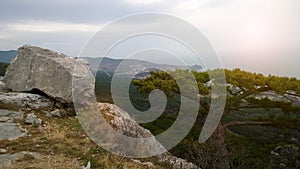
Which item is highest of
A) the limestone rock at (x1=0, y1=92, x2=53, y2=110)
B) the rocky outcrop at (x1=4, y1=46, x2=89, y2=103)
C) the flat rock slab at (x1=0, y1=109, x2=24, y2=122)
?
the rocky outcrop at (x1=4, y1=46, x2=89, y2=103)

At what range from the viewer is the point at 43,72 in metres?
14.0

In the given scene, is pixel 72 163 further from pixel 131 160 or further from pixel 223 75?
pixel 223 75

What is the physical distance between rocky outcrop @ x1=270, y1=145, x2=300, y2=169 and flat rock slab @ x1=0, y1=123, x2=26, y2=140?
16.0 m

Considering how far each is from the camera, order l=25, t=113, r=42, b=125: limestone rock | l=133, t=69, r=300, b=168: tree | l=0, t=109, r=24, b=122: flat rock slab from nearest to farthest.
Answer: l=25, t=113, r=42, b=125: limestone rock, l=0, t=109, r=24, b=122: flat rock slab, l=133, t=69, r=300, b=168: tree

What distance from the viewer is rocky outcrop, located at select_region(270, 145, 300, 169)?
815 inches

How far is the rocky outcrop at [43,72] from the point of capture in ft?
43.9

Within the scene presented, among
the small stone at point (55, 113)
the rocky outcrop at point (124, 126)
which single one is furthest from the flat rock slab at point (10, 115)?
the rocky outcrop at point (124, 126)

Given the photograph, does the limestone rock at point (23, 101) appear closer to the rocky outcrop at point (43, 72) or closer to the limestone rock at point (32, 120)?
the rocky outcrop at point (43, 72)

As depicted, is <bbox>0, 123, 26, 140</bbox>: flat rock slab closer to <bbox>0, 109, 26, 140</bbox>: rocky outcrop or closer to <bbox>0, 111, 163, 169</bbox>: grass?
<bbox>0, 109, 26, 140</bbox>: rocky outcrop

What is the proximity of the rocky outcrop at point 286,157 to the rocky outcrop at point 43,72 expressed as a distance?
1387 cm

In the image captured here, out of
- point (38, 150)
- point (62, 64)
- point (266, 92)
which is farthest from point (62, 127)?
point (266, 92)

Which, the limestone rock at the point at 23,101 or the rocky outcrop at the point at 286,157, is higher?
the limestone rock at the point at 23,101

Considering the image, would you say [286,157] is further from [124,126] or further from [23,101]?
[23,101]

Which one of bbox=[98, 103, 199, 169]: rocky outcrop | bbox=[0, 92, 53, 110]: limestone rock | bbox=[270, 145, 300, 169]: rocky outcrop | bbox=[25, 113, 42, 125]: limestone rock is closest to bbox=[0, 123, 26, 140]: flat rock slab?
bbox=[25, 113, 42, 125]: limestone rock
